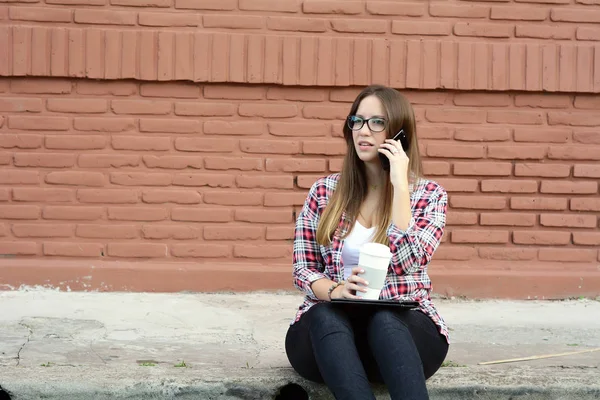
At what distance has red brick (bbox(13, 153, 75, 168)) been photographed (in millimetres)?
5008

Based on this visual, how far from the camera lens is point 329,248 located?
342 cm

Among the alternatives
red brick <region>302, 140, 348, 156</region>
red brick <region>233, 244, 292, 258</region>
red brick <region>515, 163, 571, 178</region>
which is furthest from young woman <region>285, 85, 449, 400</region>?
red brick <region>515, 163, 571, 178</region>

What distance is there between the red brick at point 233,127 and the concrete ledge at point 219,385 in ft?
5.97

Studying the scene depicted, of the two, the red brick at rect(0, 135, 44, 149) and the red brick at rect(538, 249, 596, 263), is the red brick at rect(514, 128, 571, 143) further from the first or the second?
the red brick at rect(0, 135, 44, 149)

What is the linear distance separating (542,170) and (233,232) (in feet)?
6.28

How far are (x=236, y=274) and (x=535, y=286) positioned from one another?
181 cm

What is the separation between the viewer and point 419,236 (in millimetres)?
3250

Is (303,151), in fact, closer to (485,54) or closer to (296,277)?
(485,54)

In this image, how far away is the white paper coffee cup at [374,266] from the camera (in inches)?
117

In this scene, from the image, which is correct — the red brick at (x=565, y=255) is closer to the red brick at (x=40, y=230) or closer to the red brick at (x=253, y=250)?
the red brick at (x=253, y=250)

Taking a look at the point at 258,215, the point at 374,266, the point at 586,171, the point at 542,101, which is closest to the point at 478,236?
the point at 586,171

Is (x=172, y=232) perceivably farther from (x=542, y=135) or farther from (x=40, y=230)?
(x=542, y=135)

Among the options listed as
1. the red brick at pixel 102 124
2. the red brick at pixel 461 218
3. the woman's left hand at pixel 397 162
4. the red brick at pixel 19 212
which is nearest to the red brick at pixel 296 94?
the red brick at pixel 102 124

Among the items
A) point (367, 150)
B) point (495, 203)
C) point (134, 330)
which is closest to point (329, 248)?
point (367, 150)
